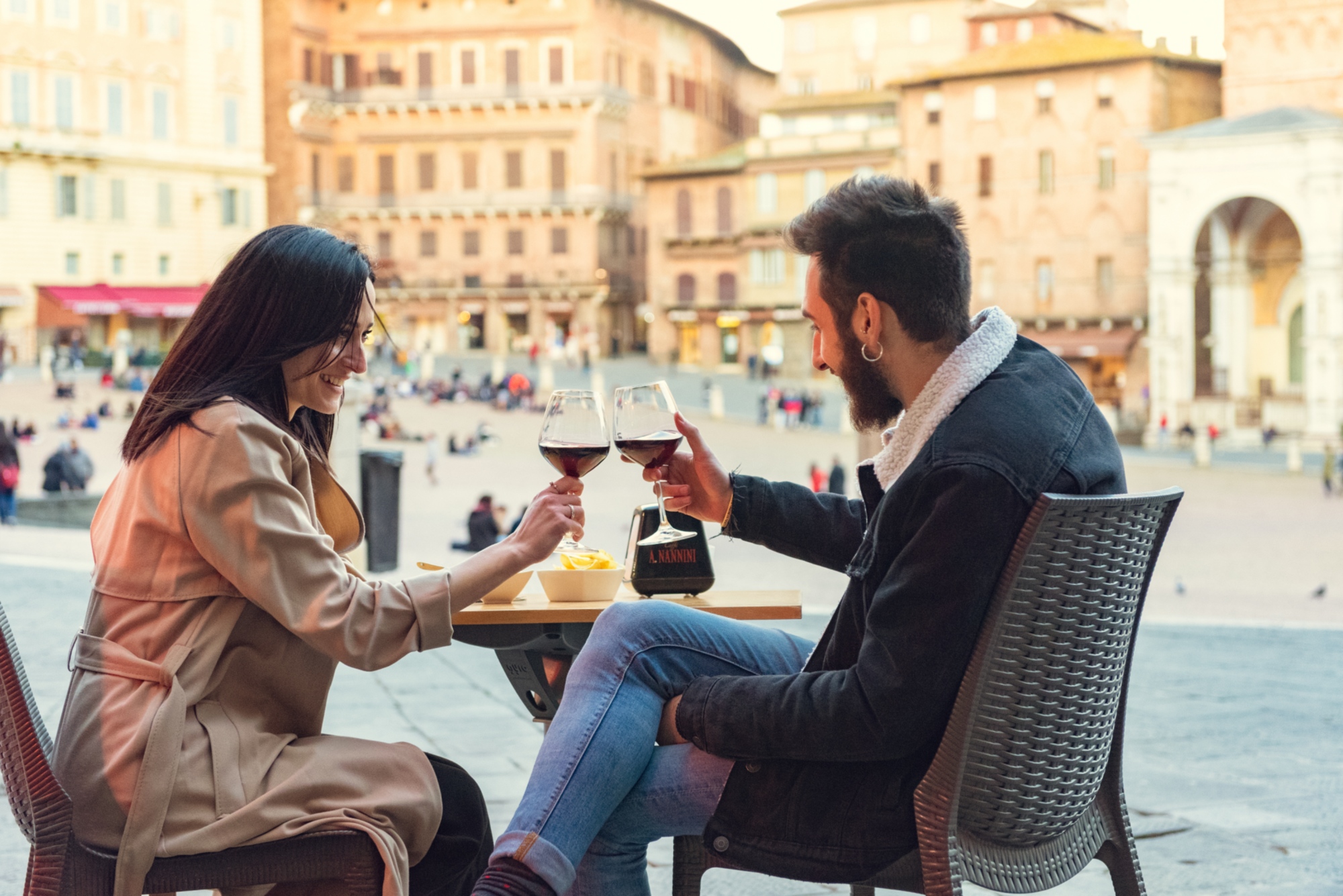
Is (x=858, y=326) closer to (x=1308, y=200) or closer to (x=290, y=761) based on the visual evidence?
(x=290, y=761)

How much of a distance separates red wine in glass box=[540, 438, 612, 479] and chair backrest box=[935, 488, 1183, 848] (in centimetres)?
68

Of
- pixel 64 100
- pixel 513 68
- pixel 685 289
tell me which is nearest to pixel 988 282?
pixel 685 289

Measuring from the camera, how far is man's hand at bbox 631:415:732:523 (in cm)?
231

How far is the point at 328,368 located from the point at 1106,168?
39.3m

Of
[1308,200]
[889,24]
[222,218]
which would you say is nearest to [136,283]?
[222,218]

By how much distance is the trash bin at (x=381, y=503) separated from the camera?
11.0 m

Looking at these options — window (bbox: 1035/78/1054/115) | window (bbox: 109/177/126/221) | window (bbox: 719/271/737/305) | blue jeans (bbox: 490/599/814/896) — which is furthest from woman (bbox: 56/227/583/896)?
window (bbox: 109/177/126/221)

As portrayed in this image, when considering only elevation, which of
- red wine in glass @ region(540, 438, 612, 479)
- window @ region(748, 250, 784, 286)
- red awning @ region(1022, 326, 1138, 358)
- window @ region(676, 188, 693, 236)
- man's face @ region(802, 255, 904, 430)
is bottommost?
red wine in glass @ region(540, 438, 612, 479)

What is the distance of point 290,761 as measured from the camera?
1.71 m

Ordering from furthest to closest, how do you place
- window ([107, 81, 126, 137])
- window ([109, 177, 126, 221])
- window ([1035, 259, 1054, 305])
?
window ([107, 81, 126, 137]) < window ([109, 177, 126, 221]) < window ([1035, 259, 1054, 305])

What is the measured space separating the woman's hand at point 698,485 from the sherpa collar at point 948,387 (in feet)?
1.59

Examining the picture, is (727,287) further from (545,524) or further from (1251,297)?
(545,524)

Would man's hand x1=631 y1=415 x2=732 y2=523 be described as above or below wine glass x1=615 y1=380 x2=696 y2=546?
below

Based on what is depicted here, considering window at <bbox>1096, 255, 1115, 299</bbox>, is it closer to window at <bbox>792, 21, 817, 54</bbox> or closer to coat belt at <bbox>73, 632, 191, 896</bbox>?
window at <bbox>792, 21, 817, 54</bbox>
